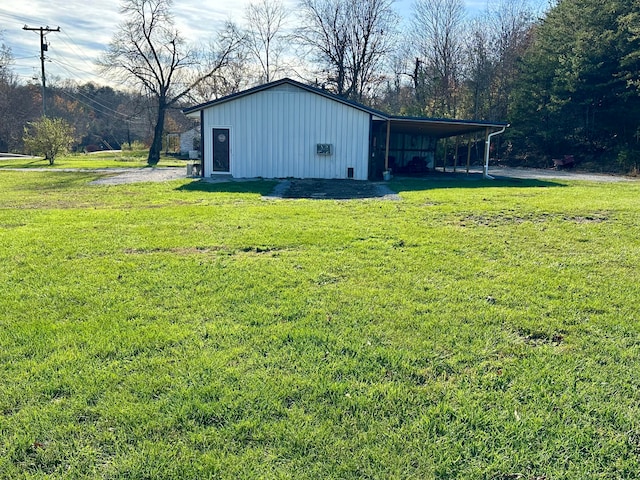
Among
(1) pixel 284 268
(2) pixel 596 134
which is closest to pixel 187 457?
(1) pixel 284 268

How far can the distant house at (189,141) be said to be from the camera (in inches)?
1565

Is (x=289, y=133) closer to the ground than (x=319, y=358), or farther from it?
farther from it

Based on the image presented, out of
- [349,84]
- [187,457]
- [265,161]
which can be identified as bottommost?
[187,457]

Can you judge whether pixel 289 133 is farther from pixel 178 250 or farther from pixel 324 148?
pixel 178 250

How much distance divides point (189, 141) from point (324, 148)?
28.3 m

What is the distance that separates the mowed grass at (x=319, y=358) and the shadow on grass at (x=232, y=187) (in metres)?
6.33

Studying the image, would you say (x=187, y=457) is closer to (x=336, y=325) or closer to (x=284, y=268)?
(x=336, y=325)

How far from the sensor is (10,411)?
2236 millimetres

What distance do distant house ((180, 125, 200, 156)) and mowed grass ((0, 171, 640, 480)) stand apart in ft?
117

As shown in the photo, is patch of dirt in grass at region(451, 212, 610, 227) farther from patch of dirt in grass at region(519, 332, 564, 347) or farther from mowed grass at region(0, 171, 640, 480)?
patch of dirt in grass at region(519, 332, 564, 347)

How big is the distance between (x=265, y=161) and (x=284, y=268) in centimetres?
1209

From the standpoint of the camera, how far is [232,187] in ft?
42.4

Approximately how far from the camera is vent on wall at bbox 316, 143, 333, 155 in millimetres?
15969

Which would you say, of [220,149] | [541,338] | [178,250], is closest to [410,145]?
[220,149]
